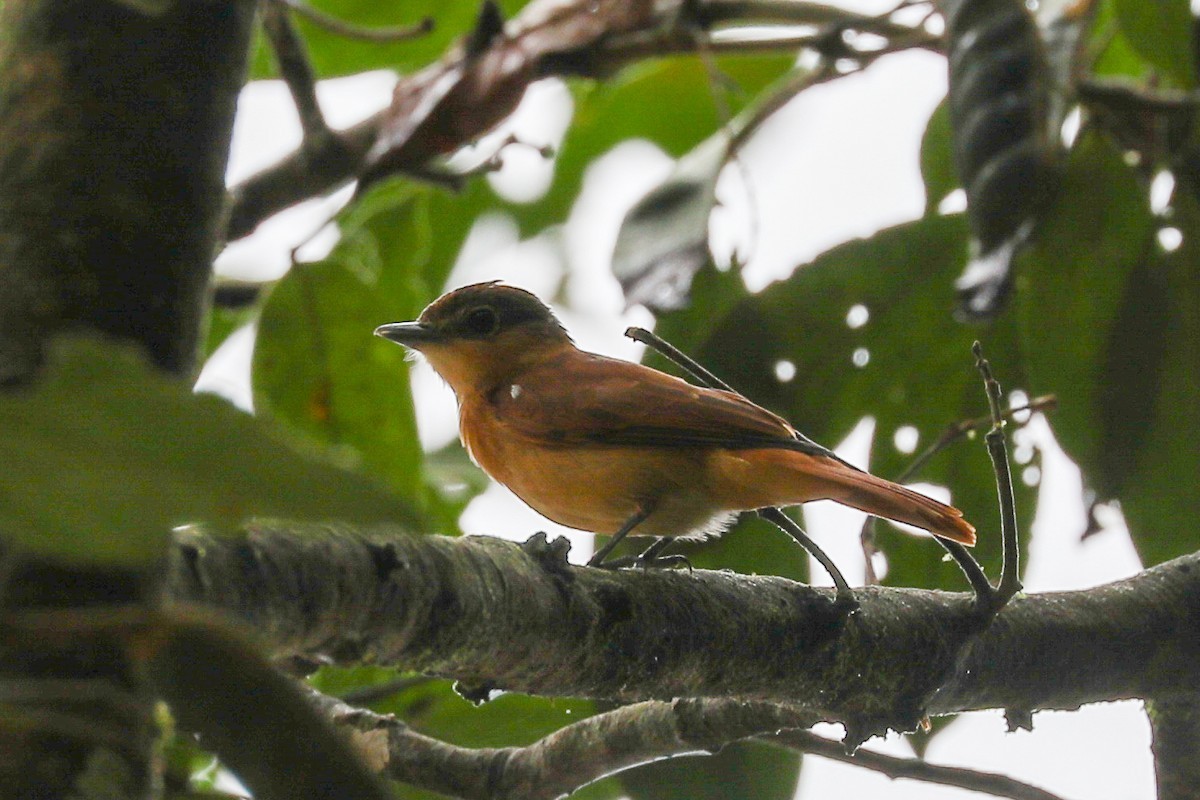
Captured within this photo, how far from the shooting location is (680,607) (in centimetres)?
212

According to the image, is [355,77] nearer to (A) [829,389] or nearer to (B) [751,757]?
(A) [829,389]

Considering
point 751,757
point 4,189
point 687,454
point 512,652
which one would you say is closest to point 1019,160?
point 687,454

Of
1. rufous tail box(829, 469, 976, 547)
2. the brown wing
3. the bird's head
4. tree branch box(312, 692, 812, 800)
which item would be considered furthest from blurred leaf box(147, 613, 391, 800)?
the bird's head

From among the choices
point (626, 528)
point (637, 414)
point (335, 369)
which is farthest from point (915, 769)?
point (335, 369)

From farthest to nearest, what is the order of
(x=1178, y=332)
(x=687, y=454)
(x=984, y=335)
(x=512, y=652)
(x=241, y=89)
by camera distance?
(x=984, y=335) → (x=1178, y=332) → (x=687, y=454) → (x=512, y=652) → (x=241, y=89)

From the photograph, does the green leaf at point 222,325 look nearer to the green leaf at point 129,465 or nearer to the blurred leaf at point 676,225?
the blurred leaf at point 676,225

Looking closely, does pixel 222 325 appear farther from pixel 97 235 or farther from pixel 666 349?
pixel 97 235

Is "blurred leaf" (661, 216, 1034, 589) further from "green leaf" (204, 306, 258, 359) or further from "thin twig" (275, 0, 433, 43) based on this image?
"green leaf" (204, 306, 258, 359)

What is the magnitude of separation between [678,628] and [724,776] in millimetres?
1128

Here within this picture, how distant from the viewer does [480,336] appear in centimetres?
433

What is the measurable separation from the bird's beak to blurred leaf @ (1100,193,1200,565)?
6.55ft

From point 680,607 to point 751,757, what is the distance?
115 centimetres

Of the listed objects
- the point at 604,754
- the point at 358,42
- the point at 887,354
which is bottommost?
the point at 604,754

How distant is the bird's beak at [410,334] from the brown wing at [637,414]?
0.42m
